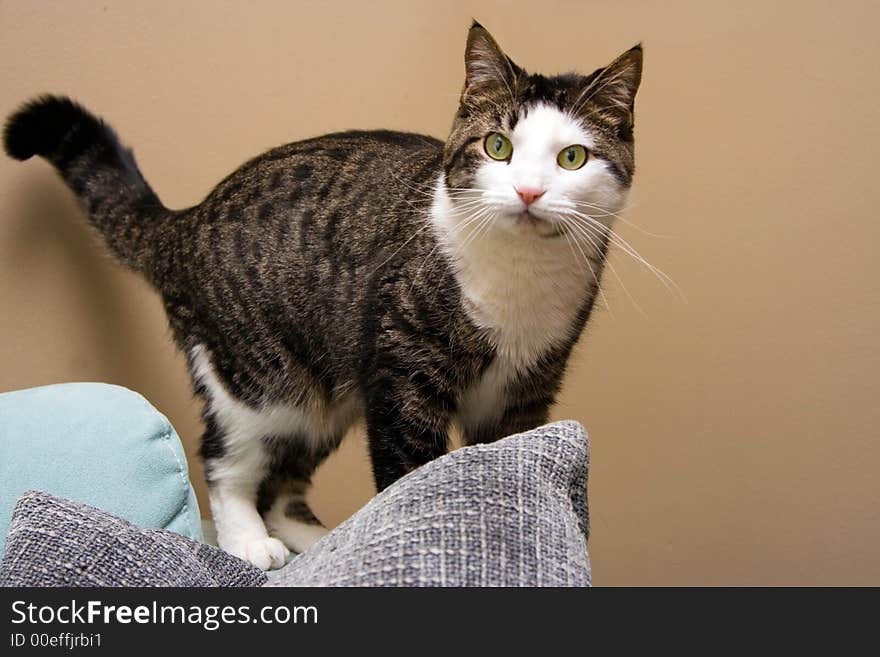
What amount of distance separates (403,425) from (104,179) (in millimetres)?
681

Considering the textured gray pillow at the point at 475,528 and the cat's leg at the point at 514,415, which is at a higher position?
the textured gray pillow at the point at 475,528

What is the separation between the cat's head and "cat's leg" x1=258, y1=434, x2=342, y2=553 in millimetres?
548

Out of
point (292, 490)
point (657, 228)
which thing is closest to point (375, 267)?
point (292, 490)

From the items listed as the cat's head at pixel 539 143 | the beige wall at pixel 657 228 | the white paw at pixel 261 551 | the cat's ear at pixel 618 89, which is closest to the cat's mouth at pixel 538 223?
the cat's head at pixel 539 143

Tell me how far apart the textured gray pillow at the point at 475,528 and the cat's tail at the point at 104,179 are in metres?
0.89

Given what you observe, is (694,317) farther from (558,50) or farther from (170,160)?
(170,160)

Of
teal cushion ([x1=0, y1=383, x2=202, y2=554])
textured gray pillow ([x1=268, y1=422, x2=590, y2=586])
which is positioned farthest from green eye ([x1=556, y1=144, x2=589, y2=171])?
teal cushion ([x1=0, y1=383, x2=202, y2=554])

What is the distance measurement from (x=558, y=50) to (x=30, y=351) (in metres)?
1.19

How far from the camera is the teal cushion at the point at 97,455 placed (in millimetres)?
1086

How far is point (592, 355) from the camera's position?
197 cm

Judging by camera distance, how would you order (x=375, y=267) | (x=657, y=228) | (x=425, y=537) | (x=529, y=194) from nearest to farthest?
(x=425, y=537)
(x=529, y=194)
(x=375, y=267)
(x=657, y=228)

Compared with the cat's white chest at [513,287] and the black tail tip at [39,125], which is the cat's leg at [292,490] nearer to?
the cat's white chest at [513,287]

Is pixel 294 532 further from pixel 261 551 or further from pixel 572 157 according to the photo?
pixel 572 157

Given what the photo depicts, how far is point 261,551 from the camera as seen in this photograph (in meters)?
1.41
